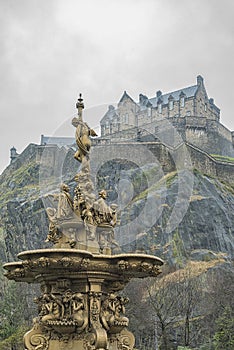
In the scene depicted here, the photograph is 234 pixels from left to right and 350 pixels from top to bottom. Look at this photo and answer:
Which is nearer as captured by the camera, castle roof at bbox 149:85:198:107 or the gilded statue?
the gilded statue

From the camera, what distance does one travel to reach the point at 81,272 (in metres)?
7.59

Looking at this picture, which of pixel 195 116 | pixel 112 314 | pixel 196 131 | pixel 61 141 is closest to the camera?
pixel 112 314

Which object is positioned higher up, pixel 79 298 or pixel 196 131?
pixel 196 131

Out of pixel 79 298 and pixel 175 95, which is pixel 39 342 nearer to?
pixel 79 298

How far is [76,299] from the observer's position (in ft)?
25.0

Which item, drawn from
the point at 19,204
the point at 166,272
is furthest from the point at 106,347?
the point at 19,204

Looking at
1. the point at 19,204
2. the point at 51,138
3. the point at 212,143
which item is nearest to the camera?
the point at 51,138

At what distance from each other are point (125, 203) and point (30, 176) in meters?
52.4

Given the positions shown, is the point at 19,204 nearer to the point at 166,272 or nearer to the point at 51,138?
the point at 166,272

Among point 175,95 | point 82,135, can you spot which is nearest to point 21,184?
point 175,95

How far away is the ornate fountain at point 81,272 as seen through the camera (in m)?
7.37

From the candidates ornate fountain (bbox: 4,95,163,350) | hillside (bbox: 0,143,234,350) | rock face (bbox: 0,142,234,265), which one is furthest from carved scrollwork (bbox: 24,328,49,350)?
rock face (bbox: 0,142,234,265)

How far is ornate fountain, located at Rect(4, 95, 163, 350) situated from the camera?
737 centimetres

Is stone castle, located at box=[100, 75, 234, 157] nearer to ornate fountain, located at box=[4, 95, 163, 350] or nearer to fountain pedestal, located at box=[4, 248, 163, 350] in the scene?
ornate fountain, located at box=[4, 95, 163, 350]
